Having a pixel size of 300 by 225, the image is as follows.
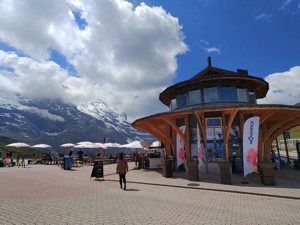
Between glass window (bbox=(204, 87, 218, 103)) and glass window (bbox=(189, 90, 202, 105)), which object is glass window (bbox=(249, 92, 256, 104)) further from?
glass window (bbox=(189, 90, 202, 105))

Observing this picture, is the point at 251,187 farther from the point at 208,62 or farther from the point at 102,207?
the point at 208,62

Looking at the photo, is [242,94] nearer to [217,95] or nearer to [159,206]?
[217,95]

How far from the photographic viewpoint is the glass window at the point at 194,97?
21250 millimetres

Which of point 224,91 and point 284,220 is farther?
point 224,91

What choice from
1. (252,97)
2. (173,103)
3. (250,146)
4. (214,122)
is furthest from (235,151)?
(173,103)

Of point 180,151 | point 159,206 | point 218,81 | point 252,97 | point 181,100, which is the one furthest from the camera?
point 181,100

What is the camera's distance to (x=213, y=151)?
18812mm

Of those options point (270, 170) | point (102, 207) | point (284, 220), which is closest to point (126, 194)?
point (102, 207)

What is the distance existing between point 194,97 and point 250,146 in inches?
324

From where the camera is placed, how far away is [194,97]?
21.5m

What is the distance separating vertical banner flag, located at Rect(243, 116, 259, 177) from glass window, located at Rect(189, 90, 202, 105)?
706cm

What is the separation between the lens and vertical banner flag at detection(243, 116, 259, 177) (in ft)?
46.3

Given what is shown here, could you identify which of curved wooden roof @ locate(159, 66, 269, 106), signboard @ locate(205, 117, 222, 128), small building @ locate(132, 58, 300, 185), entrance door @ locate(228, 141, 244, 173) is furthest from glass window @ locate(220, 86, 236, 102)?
entrance door @ locate(228, 141, 244, 173)

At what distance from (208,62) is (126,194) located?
1618cm
